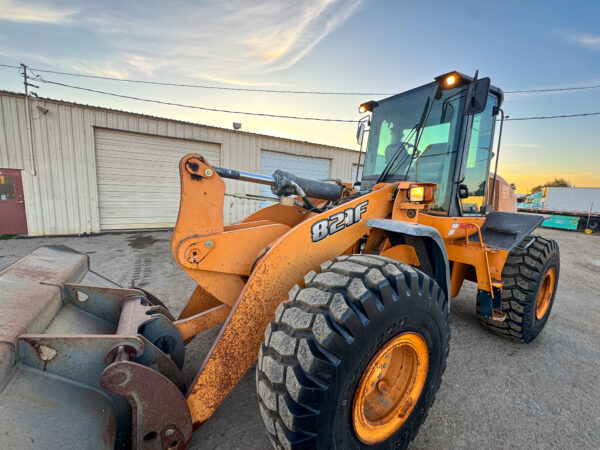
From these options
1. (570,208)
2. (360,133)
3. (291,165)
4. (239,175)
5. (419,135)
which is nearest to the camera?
(239,175)

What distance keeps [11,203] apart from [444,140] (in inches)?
466

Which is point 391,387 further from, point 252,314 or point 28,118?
point 28,118

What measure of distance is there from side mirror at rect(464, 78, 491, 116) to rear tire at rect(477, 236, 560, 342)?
6.03 ft

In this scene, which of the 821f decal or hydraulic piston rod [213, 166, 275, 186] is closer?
the 821f decal

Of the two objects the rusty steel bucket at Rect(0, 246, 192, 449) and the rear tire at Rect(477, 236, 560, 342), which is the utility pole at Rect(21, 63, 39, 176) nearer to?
the rusty steel bucket at Rect(0, 246, 192, 449)

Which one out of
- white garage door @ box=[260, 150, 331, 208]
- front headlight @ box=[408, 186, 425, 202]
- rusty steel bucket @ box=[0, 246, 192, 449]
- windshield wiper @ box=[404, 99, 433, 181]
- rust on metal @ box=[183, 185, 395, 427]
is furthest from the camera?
white garage door @ box=[260, 150, 331, 208]

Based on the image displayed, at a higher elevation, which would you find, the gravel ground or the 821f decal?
the 821f decal

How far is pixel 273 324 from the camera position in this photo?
57.0 inches

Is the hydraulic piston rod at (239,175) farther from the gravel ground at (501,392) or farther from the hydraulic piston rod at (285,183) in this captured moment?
the gravel ground at (501,392)

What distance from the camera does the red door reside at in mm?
8477

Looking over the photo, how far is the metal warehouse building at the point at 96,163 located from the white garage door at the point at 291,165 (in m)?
0.36

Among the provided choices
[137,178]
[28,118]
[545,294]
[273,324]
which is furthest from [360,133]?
[28,118]

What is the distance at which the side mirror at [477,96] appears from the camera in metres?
2.27

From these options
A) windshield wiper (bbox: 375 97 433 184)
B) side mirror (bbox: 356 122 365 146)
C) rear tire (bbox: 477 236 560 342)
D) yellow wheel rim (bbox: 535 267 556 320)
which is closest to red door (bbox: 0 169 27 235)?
side mirror (bbox: 356 122 365 146)
